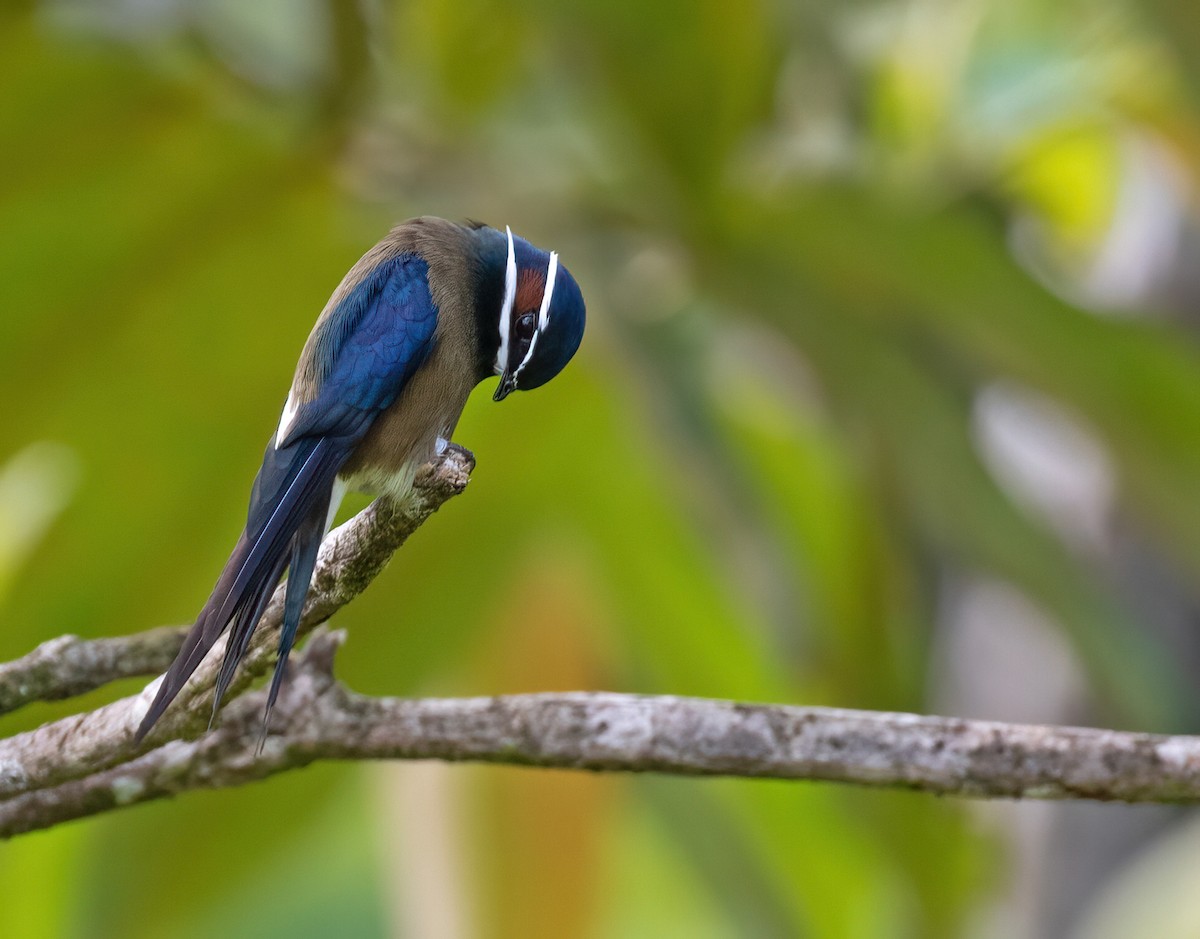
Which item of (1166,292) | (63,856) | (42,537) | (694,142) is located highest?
(1166,292)

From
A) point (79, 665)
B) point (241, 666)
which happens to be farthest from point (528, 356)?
point (79, 665)

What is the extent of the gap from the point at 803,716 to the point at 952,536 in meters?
1.30

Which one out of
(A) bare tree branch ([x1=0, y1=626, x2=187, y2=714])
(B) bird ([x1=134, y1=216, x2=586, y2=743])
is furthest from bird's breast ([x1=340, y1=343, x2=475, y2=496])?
(A) bare tree branch ([x1=0, y1=626, x2=187, y2=714])

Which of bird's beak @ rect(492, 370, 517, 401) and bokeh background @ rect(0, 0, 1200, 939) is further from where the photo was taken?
bokeh background @ rect(0, 0, 1200, 939)

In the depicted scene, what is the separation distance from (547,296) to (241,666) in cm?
29

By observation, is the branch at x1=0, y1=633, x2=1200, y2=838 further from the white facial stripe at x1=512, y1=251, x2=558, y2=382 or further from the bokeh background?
the white facial stripe at x1=512, y1=251, x2=558, y2=382

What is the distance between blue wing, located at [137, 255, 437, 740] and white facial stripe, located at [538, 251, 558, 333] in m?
0.08

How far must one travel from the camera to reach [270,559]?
66 centimetres

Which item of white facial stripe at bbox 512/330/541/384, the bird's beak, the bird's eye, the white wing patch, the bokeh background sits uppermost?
the bokeh background

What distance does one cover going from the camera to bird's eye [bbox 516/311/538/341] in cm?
71

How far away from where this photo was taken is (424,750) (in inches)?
41.1

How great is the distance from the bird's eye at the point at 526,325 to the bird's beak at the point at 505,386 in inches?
0.8

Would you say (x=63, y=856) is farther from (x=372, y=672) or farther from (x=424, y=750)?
(x=424, y=750)

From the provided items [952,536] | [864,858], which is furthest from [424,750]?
[864,858]
